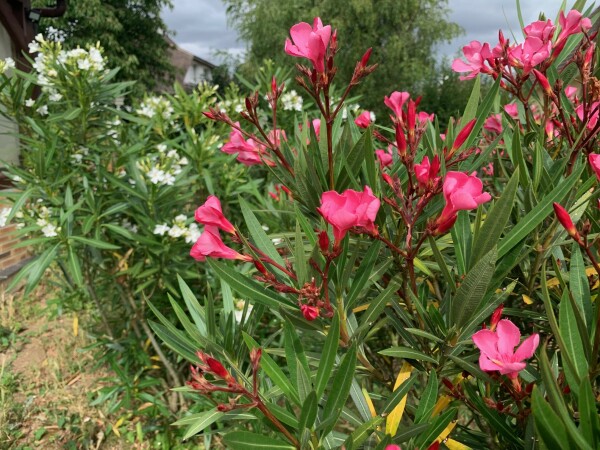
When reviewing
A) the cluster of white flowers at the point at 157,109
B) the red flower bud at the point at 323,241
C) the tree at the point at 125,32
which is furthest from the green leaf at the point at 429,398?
the tree at the point at 125,32

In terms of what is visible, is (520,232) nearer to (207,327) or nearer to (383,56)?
(207,327)

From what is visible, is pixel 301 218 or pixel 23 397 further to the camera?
pixel 23 397


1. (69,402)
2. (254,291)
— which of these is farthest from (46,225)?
(254,291)

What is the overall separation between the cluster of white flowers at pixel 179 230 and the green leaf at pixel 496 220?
4.72 feet

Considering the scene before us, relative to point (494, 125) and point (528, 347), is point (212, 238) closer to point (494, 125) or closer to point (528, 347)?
point (528, 347)

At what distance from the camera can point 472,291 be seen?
605mm

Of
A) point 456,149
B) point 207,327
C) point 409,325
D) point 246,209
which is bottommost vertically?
point 207,327

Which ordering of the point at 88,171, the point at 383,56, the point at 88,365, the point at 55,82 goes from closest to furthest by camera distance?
the point at 55,82, the point at 88,171, the point at 88,365, the point at 383,56

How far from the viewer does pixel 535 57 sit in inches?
32.7

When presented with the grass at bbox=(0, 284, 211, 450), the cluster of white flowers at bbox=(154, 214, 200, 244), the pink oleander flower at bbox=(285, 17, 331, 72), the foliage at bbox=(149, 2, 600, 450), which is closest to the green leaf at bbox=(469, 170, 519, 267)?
the foliage at bbox=(149, 2, 600, 450)

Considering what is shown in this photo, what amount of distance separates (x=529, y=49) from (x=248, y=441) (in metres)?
0.78

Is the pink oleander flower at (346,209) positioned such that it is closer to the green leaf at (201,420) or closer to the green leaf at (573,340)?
the green leaf at (573,340)

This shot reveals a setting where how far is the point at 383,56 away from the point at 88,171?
40.8 ft

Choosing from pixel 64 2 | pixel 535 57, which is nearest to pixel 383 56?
pixel 64 2
